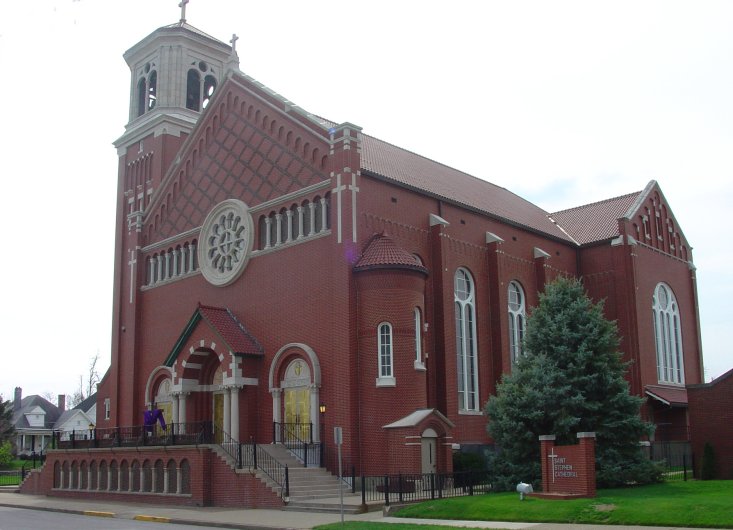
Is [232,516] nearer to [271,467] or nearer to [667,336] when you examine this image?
[271,467]

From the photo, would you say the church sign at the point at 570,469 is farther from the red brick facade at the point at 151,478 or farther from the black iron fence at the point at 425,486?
the red brick facade at the point at 151,478

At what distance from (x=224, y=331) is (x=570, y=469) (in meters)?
16.1

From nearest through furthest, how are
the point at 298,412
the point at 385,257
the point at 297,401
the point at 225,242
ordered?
the point at 385,257, the point at 298,412, the point at 297,401, the point at 225,242

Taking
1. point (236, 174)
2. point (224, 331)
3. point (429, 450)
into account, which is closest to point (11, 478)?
point (224, 331)

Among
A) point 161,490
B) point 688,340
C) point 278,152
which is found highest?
point 278,152

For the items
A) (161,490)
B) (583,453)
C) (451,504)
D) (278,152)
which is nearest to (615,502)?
(583,453)

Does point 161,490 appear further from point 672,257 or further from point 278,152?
point 672,257

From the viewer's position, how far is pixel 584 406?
1067 inches

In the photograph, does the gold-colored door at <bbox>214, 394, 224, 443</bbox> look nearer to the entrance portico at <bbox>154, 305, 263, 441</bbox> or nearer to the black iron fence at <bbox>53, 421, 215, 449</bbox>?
the entrance portico at <bbox>154, 305, 263, 441</bbox>

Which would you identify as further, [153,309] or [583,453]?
[153,309]

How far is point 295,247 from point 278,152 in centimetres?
444

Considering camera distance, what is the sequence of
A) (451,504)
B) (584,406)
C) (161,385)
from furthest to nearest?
1. (161,385)
2. (584,406)
3. (451,504)

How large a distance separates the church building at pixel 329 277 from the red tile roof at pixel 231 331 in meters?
0.16

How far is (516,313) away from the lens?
4047 cm
